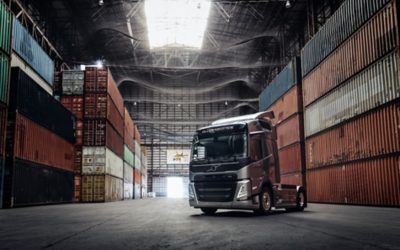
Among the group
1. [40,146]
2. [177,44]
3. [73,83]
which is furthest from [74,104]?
[177,44]

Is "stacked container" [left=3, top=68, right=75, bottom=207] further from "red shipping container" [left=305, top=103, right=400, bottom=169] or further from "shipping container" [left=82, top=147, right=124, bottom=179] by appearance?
"red shipping container" [left=305, top=103, right=400, bottom=169]

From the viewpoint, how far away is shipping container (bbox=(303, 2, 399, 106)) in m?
16.6

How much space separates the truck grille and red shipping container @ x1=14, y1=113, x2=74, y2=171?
1061cm

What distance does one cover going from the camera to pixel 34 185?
21.1m

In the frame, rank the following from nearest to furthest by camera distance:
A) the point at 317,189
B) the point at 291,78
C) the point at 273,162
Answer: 1. the point at 273,162
2. the point at 317,189
3. the point at 291,78

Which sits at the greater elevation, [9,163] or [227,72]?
[227,72]

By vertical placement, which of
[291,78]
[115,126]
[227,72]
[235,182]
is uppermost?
[227,72]

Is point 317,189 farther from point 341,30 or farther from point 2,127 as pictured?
point 2,127

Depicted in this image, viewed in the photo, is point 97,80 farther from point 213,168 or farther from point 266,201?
point 266,201

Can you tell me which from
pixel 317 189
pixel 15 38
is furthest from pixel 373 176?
pixel 15 38

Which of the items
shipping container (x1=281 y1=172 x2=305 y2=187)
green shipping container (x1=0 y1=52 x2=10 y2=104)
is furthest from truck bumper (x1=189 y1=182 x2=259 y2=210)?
shipping container (x1=281 y1=172 x2=305 y2=187)

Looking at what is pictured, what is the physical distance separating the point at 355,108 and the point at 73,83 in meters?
21.7

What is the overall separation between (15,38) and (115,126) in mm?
15232

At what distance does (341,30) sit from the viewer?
69.8ft
